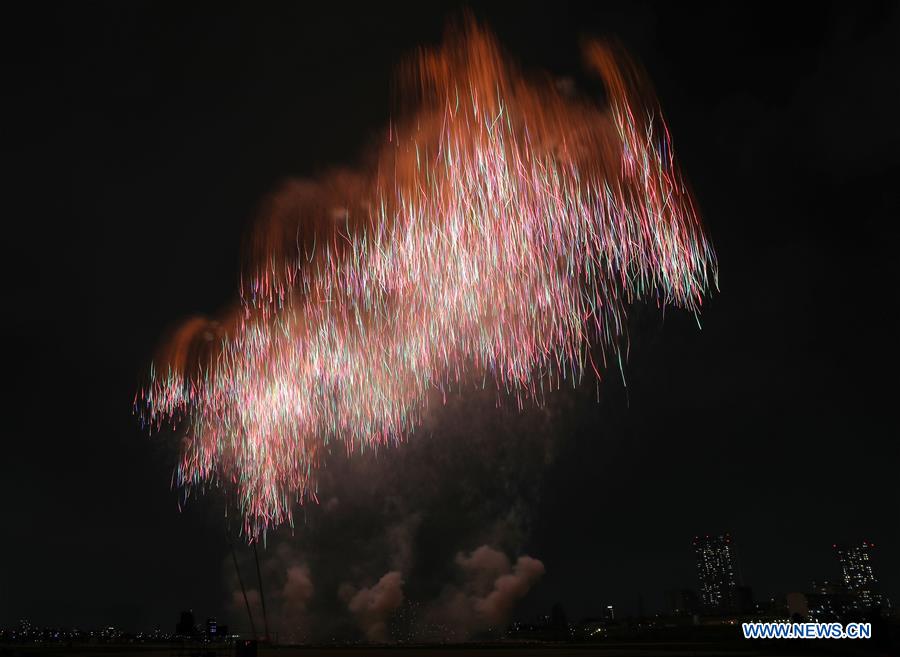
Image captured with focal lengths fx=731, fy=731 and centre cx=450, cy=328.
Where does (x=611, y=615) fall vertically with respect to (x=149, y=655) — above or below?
below

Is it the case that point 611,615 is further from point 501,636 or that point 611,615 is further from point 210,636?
point 210,636

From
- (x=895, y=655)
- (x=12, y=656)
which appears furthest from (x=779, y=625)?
(x=12, y=656)

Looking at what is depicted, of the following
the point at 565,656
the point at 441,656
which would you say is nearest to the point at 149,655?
the point at 441,656

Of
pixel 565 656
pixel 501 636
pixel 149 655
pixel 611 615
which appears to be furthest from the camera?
pixel 611 615

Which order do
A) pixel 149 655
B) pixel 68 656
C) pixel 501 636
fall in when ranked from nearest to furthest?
1. pixel 68 656
2. pixel 149 655
3. pixel 501 636

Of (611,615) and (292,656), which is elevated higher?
(292,656)

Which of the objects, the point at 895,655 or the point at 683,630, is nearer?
the point at 895,655

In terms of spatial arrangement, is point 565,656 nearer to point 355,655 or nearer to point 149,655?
point 355,655

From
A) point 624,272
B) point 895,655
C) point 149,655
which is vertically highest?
point 624,272

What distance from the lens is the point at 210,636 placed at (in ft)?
97.6

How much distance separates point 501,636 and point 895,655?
2030 inches

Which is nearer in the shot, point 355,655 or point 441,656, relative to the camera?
point 441,656

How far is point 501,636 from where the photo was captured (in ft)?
243

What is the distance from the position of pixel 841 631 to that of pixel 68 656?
120ft
